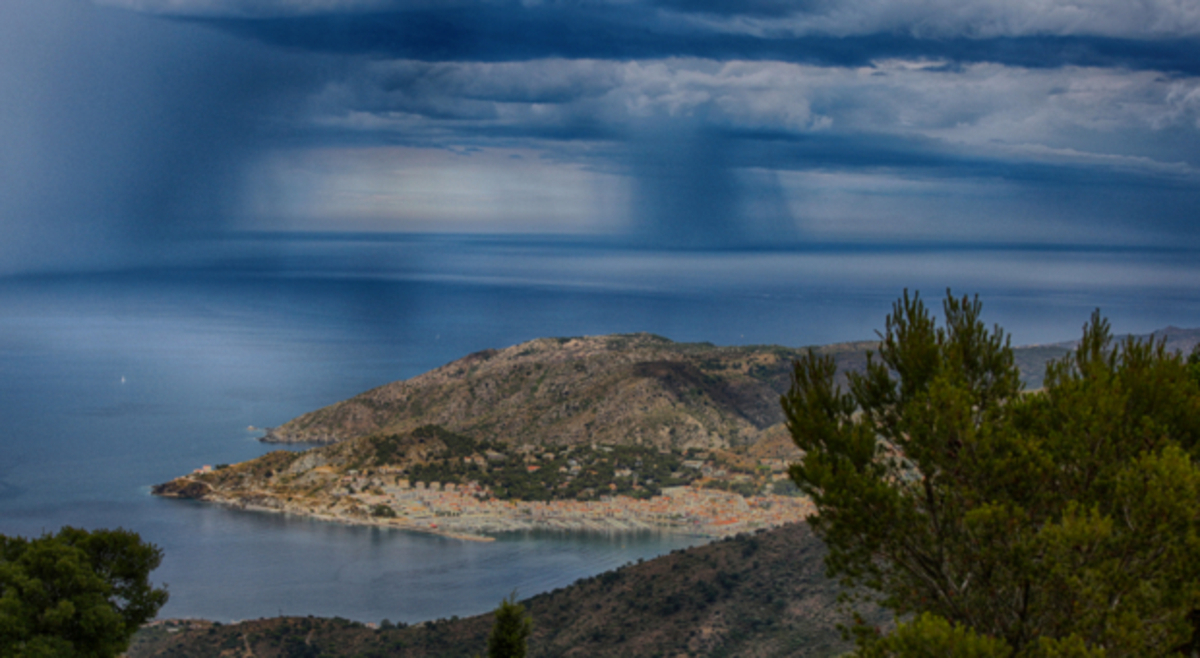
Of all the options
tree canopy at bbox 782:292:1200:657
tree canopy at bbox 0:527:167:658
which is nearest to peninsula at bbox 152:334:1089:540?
tree canopy at bbox 0:527:167:658

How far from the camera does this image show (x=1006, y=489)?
537 cm

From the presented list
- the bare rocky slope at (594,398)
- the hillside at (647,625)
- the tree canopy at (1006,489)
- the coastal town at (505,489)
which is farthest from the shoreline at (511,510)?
the tree canopy at (1006,489)

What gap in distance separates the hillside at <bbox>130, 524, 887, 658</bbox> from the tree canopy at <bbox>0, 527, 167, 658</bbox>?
567 inches

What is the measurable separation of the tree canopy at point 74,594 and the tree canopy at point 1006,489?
992 cm

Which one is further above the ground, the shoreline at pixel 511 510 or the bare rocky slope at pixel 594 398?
the bare rocky slope at pixel 594 398

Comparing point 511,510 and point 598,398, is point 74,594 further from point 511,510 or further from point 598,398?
point 598,398

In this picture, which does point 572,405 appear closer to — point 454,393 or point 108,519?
point 454,393

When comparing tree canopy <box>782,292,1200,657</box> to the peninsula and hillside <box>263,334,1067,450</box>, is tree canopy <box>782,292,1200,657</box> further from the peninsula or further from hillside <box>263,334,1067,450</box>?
hillside <box>263,334,1067,450</box>

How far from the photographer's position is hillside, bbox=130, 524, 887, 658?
2409 centimetres

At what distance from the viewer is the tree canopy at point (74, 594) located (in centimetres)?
973

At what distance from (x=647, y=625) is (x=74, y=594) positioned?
20085 mm

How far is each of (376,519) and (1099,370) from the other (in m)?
56.2

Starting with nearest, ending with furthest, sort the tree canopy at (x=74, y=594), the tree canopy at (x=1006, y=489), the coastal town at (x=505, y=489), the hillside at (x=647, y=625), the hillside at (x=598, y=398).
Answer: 1. the tree canopy at (x=1006, y=489)
2. the tree canopy at (x=74, y=594)
3. the hillside at (x=647, y=625)
4. the coastal town at (x=505, y=489)
5. the hillside at (x=598, y=398)

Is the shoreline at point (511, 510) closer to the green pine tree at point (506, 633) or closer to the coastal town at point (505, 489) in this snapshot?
the coastal town at point (505, 489)
